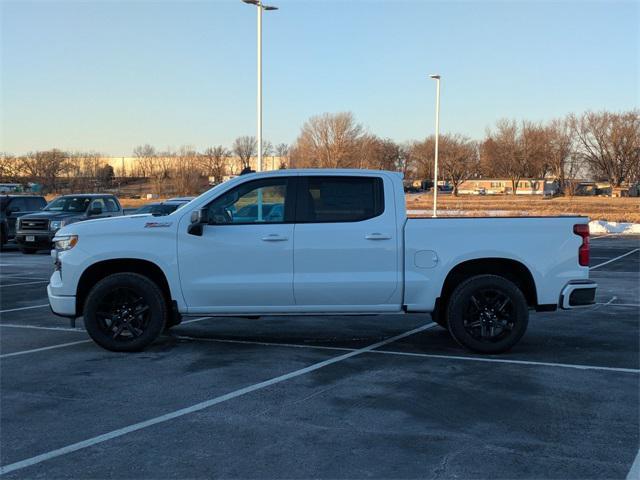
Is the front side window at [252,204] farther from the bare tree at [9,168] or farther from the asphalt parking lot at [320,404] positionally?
the bare tree at [9,168]

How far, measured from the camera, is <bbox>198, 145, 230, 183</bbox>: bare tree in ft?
307

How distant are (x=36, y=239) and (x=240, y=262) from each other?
15.5 m

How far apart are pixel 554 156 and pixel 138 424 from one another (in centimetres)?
10669

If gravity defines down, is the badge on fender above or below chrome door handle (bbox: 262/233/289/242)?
above

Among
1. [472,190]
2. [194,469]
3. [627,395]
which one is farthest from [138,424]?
[472,190]

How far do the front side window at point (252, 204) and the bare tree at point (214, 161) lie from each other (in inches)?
3259

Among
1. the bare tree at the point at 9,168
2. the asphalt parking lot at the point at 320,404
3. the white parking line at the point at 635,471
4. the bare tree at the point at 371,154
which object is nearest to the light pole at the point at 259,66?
the asphalt parking lot at the point at 320,404

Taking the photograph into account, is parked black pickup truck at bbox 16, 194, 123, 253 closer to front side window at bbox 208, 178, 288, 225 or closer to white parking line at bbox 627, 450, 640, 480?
front side window at bbox 208, 178, 288, 225

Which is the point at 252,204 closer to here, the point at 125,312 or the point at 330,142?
the point at 125,312

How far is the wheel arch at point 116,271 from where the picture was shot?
24.1ft

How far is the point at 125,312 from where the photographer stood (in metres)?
7.33

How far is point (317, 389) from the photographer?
19.2 feet

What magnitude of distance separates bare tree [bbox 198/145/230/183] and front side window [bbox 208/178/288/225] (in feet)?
272

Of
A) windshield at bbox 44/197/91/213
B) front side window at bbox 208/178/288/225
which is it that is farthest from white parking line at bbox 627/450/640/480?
windshield at bbox 44/197/91/213
